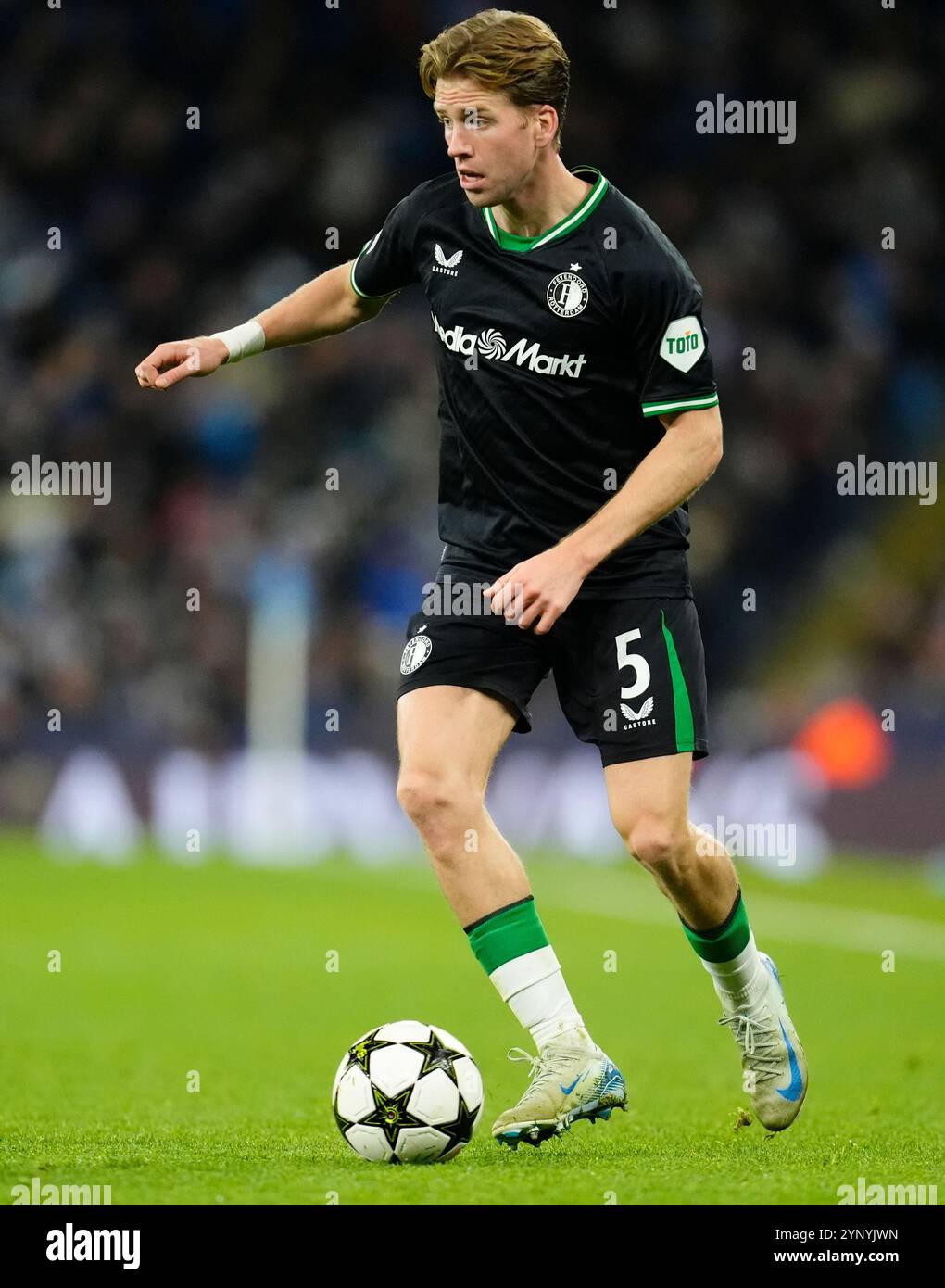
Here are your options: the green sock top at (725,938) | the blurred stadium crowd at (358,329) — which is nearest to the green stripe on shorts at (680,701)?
the green sock top at (725,938)

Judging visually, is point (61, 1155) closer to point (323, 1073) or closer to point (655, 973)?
point (323, 1073)

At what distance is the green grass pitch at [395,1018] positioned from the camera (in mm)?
4070

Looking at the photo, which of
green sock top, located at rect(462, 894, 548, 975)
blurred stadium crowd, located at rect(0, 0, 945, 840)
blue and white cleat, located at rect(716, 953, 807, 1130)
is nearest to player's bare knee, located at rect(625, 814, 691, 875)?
green sock top, located at rect(462, 894, 548, 975)

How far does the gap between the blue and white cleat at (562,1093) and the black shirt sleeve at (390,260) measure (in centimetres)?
199

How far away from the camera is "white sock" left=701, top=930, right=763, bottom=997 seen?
193 inches

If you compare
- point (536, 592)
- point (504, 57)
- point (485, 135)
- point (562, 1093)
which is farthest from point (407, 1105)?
point (504, 57)

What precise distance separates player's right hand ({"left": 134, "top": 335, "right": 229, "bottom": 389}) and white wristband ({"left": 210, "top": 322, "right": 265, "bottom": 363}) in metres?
0.10

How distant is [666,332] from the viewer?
4.53 m

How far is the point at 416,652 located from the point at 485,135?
1.25 m

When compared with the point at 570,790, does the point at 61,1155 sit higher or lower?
lower

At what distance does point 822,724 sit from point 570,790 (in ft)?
6.33

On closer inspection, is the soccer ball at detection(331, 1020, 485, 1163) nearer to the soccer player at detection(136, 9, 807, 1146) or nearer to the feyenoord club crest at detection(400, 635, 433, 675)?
the soccer player at detection(136, 9, 807, 1146)

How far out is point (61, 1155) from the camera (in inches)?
167
